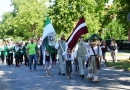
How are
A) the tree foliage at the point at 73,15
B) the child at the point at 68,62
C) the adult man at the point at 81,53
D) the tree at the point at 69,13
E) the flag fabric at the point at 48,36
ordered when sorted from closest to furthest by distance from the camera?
the child at the point at 68,62 < the adult man at the point at 81,53 < the flag fabric at the point at 48,36 < the tree foliage at the point at 73,15 < the tree at the point at 69,13

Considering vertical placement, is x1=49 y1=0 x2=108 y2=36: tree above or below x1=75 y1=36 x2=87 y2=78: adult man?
above

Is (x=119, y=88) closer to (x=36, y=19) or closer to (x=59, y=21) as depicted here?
(x=59, y=21)

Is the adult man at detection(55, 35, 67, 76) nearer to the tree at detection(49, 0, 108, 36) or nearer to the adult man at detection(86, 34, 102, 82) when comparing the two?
the adult man at detection(86, 34, 102, 82)

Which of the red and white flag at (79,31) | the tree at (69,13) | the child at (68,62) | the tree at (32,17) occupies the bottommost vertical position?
the child at (68,62)

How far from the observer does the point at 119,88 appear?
1025cm

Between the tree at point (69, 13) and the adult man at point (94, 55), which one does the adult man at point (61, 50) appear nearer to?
the adult man at point (94, 55)

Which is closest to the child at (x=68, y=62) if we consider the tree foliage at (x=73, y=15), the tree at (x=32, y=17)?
the tree foliage at (x=73, y=15)

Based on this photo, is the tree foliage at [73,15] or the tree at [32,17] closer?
the tree foliage at [73,15]

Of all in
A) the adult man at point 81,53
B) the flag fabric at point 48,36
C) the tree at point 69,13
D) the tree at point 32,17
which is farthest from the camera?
the tree at point 32,17

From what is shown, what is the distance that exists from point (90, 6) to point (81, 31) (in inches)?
1477

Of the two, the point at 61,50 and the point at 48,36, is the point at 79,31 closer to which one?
the point at 61,50

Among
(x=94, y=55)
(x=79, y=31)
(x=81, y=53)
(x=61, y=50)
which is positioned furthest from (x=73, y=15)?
(x=94, y=55)

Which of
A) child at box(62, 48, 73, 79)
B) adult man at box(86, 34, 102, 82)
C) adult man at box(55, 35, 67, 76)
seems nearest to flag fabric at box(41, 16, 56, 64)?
adult man at box(55, 35, 67, 76)

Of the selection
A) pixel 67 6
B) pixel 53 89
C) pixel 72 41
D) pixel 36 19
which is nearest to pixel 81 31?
pixel 72 41
